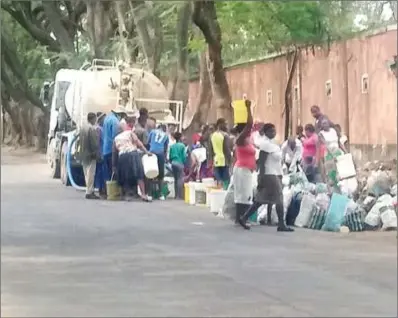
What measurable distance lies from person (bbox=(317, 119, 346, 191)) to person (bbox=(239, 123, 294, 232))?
5.28 ft

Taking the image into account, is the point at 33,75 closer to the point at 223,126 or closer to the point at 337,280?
the point at 223,126

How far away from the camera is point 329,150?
660 inches

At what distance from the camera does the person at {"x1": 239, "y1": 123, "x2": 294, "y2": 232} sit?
1477 cm

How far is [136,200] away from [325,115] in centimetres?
481

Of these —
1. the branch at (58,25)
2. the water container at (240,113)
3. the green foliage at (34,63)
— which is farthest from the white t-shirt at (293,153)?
the green foliage at (34,63)

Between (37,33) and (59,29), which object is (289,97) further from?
(37,33)

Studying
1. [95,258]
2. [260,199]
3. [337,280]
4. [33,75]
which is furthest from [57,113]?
[337,280]

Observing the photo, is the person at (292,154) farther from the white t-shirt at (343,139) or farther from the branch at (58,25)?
the branch at (58,25)

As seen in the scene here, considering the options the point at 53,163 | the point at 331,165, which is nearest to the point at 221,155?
the point at 331,165

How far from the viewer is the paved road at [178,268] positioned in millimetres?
9156

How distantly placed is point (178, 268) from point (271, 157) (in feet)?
12.8

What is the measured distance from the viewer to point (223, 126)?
1948 centimetres

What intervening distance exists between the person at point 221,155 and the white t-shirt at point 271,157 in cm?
386

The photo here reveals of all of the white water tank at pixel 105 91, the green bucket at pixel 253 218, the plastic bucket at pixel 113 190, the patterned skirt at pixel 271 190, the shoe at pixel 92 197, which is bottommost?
the green bucket at pixel 253 218
